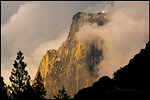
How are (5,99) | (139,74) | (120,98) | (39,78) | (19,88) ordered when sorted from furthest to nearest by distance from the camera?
(39,78) < (19,88) < (5,99) < (139,74) < (120,98)

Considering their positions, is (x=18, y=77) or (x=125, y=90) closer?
(x=125, y=90)

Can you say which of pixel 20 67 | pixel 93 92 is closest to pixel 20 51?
pixel 20 67

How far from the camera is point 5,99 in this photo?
41938mm

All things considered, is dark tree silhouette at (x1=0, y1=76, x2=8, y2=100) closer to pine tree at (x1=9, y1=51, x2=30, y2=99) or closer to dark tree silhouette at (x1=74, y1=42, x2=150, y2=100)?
pine tree at (x1=9, y1=51, x2=30, y2=99)

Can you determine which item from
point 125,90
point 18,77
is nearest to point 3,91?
point 18,77

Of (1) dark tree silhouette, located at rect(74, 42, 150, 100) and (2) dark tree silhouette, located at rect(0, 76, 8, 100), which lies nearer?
(1) dark tree silhouette, located at rect(74, 42, 150, 100)

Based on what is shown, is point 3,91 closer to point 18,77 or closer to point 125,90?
point 18,77

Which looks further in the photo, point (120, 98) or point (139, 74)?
point (139, 74)

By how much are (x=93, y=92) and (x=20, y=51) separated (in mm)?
27140

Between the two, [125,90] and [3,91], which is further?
[3,91]

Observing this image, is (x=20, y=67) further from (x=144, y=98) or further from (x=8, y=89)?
(x=144, y=98)

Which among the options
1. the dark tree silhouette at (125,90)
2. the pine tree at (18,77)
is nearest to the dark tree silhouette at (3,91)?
the pine tree at (18,77)

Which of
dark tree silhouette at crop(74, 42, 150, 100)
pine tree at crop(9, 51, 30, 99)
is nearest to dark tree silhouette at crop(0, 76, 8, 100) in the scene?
pine tree at crop(9, 51, 30, 99)

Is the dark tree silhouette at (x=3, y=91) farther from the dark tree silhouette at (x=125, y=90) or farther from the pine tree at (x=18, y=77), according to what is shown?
the dark tree silhouette at (x=125, y=90)
